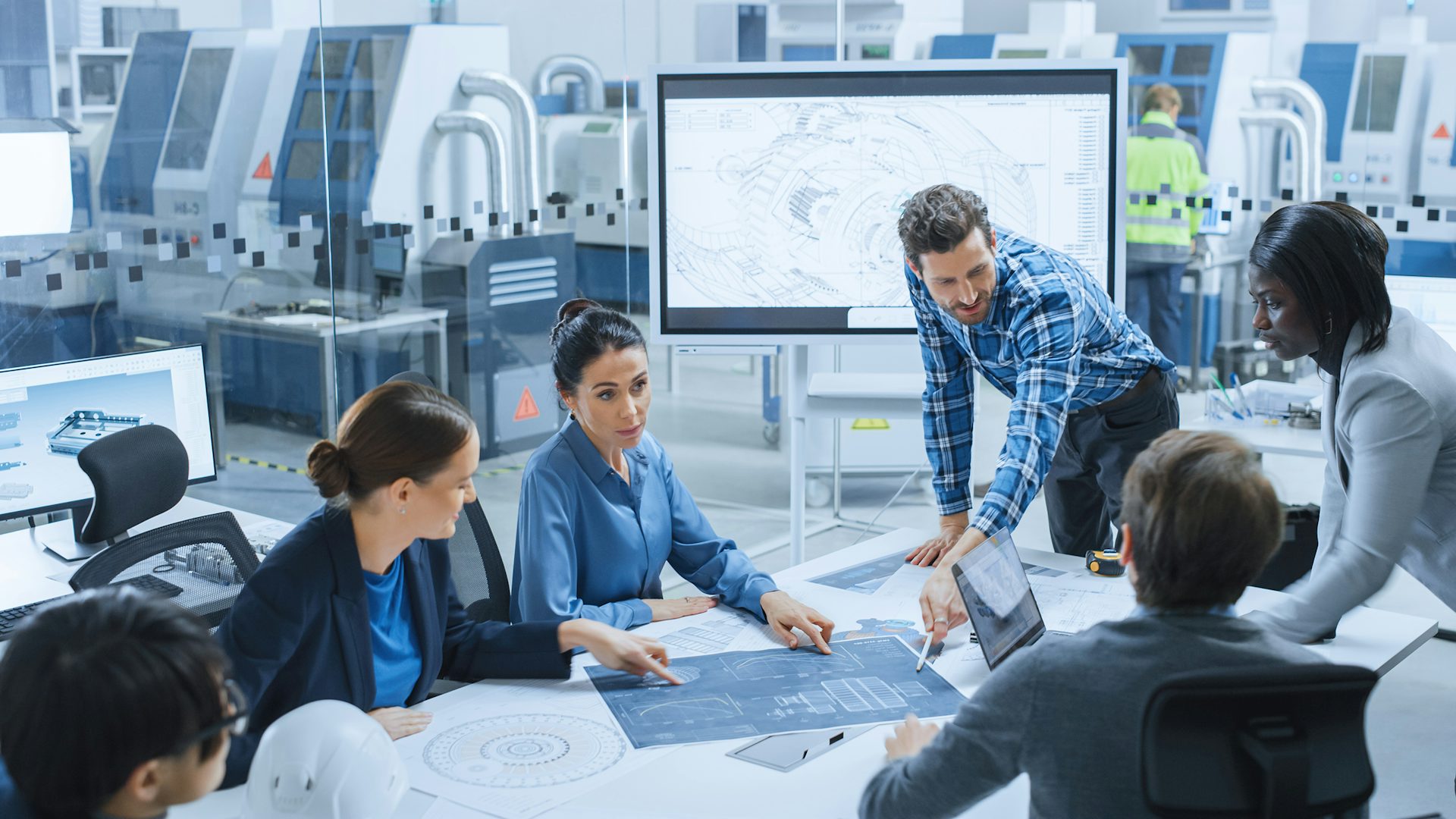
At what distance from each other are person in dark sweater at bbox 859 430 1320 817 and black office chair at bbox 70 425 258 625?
4.39 feet

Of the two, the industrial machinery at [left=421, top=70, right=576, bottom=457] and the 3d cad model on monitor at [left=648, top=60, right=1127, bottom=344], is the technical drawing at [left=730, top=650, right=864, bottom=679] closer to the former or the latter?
the 3d cad model on monitor at [left=648, top=60, right=1127, bottom=344]

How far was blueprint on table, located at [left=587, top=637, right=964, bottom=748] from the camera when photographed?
182 centimetres

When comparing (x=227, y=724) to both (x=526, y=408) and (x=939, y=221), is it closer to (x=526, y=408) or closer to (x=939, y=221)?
(x=939, y=221)

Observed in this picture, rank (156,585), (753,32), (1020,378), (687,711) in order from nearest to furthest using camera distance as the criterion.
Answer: (687,711), (156,585), (1020,378), (753,32)

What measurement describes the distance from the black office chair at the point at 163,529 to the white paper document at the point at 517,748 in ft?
1.73

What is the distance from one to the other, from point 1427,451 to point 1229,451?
776mm

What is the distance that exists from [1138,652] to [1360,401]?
2.93 ft

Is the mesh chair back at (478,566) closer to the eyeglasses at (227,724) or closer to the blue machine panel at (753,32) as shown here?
the eyeglasses at (227,724)

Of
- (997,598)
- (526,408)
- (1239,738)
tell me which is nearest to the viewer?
(1239,738)

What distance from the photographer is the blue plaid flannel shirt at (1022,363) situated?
2369mm

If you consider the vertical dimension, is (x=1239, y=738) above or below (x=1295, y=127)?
below

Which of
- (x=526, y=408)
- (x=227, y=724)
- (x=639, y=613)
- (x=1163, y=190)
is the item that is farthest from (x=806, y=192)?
(x=1163, y=190)

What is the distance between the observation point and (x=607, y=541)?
231cm

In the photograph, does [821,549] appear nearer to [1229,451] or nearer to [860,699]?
[860,699]
